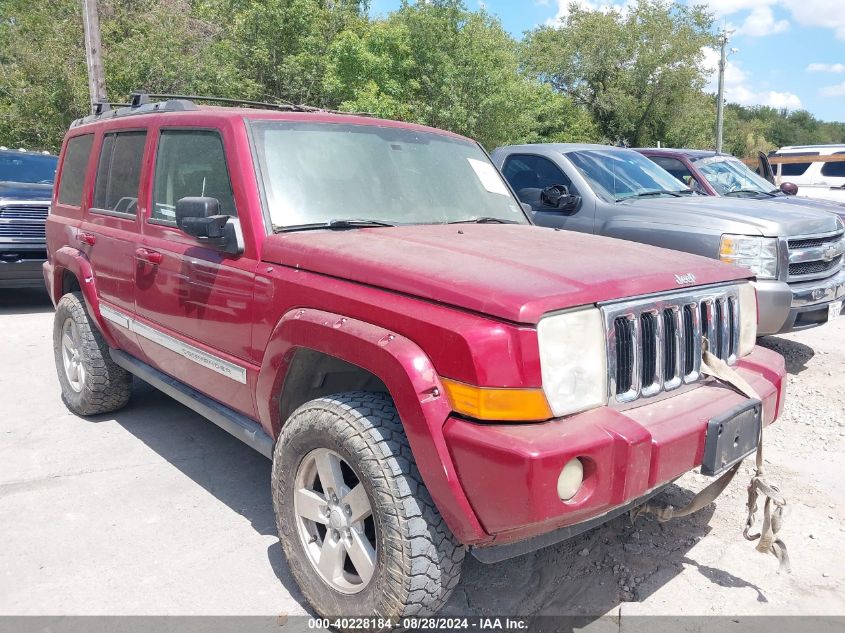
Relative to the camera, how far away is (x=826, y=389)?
554 cm

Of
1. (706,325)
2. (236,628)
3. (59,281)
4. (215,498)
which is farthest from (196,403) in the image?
(706,325)

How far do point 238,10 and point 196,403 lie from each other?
60.2 ft

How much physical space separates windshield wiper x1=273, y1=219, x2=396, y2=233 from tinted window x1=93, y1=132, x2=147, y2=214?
1392mm

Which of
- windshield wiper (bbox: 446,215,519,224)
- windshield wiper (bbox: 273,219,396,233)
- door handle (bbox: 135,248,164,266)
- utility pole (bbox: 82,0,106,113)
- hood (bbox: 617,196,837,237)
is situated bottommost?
hood (bbox: 617,196,837,237)

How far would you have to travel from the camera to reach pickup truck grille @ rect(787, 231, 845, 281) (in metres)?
5.66

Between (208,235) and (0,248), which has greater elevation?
(208,235)

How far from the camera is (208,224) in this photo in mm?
3062

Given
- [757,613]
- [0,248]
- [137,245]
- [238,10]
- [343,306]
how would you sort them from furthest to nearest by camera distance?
[238,10]
[0,248]
[137,245]
[757,613]
[343,306]

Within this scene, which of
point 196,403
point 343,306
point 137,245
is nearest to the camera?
point 343,306

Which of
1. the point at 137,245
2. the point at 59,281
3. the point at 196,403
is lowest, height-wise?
the point at 196,403

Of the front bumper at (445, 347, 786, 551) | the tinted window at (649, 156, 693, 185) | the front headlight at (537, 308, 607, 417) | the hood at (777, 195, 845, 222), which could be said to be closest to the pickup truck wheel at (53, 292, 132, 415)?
the front bumper at (445, 347, 786, 551)

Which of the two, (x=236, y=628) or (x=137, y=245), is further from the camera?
(x=137, y=245)

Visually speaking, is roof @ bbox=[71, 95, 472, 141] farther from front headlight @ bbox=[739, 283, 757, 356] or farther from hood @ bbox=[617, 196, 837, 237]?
hood @ bbox=[617, 196, 837, 237]

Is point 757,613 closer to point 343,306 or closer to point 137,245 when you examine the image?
point 343,306
